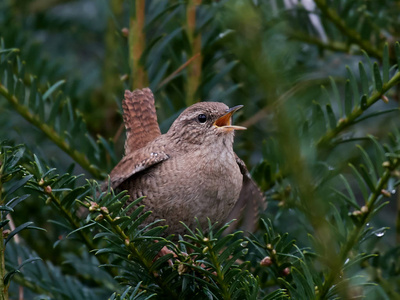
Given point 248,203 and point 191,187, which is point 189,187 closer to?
point 191,187

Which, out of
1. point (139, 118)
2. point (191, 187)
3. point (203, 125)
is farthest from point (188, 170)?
point (139, 118)

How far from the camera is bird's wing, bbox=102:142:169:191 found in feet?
6.84

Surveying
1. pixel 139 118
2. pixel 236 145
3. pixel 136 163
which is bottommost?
pixel 236 145

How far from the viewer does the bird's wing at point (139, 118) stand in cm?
224

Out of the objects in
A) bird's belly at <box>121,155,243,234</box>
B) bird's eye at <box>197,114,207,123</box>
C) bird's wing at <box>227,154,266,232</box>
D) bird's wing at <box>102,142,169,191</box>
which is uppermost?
bird's eye at <box>197,114,207,123</box>

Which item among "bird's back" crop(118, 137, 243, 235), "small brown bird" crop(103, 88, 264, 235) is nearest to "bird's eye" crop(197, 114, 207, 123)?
"small brown bird" crop(103, 88, 264, 235)

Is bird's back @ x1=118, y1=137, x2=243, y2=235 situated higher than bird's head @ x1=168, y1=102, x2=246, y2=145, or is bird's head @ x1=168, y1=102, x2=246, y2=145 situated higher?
bird's head @ x1=168, y1=102, x2=246, y2=145

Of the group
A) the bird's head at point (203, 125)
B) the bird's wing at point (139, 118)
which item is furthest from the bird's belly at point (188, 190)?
the bird's wing at point (139, 118)

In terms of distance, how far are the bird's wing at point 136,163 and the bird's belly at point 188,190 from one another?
0.11ft

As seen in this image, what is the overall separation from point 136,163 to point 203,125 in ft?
1.22

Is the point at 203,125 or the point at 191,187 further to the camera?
the point at 203,125

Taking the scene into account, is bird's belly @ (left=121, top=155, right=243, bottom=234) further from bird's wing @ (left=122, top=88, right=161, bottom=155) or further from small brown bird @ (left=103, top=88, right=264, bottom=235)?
bird's wing @ (left=122, top=88, right=161, bottom=155)

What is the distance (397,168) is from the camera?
1.43m

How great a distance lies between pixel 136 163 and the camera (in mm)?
2133
